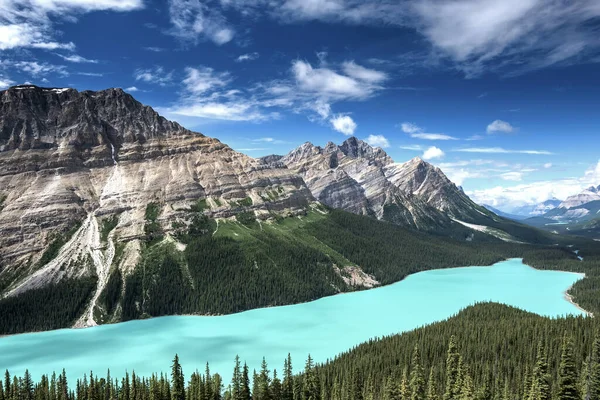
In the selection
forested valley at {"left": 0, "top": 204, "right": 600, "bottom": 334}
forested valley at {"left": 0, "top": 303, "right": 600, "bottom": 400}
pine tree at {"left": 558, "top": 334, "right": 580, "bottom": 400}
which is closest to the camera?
pine tree at {"left": 558, "top": 334, "right": 580, "bottom": 400}

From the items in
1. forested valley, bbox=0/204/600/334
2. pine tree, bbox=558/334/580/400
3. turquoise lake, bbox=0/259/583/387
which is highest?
forested valley, bbox=0/204/600/334

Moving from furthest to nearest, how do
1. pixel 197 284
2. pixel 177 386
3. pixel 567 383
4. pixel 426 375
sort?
1. pixel 197 284
2. pixel 426 375
3. pixel 177 386
4. pixel 567 383

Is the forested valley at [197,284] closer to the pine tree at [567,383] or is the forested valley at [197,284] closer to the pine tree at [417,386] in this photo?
the pine tree at [417,386]

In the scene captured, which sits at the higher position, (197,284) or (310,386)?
(197,284)

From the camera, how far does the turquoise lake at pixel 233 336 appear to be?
324 feet

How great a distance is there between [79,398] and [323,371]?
40.2m

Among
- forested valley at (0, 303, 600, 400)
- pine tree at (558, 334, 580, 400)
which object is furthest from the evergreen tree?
pine tree at (558, 334, 580, 400)

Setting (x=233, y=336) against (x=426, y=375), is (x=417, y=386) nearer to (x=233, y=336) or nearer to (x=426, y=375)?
(x=426, y=375)

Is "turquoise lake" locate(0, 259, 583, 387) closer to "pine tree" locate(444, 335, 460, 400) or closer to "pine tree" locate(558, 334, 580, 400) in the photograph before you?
"pine tree" locate(444, 335, 460, 400)

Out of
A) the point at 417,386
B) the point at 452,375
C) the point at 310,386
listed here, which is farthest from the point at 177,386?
the point at 452,375

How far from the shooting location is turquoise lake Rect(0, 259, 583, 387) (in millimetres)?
98625

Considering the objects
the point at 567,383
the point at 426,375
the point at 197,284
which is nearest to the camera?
the point at 567,383

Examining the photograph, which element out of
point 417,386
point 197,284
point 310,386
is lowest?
point 310,386

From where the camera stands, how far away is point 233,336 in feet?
390
